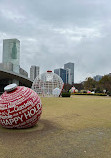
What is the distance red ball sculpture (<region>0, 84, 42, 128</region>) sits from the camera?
5.77m

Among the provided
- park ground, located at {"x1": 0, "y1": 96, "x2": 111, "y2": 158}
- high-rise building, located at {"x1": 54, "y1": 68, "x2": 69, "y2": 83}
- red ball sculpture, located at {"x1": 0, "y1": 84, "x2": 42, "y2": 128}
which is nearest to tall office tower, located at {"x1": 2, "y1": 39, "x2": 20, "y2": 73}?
high-rise building, located at {"x1": 54, "y1": 68, "x2": 69, "y2": 83}

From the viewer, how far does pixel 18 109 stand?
575cm

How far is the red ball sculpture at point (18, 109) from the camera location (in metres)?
5.77

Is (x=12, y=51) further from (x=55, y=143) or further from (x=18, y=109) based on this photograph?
(x=55, y=143)

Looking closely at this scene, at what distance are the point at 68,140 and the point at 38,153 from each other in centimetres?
140

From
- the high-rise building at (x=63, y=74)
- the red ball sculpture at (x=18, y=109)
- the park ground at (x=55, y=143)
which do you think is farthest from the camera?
the high-rise building at (x=63, y=74)

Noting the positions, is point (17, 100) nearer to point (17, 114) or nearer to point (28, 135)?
point (17, 114)

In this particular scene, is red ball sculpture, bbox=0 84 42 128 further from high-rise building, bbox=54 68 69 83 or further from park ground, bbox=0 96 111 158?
high-rise building, bbox=54 68 69 83

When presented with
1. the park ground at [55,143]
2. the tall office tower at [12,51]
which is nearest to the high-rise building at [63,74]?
the tall office tower at [12,51]

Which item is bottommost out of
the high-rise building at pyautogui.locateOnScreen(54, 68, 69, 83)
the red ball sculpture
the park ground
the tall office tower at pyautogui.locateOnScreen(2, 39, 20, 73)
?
the park ground

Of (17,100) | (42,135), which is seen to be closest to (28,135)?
(42,135)

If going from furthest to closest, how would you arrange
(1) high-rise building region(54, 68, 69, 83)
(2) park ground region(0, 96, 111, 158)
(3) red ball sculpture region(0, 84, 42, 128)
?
(1) high-rise building region(54, 68, 69, 83)
(3) red ball sculpture region(0, 84, 42, 128)
(2) park ground region(0, 96, 111, 158)

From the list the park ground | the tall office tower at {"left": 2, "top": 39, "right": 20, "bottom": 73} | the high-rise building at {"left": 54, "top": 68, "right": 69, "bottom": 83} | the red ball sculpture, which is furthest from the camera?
the high-rise building at {"left": 54, "top": 68, "right": 69, "bottom": 83}

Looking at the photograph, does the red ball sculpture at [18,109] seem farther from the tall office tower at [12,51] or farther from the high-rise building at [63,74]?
the high-rise building at [63,74]
